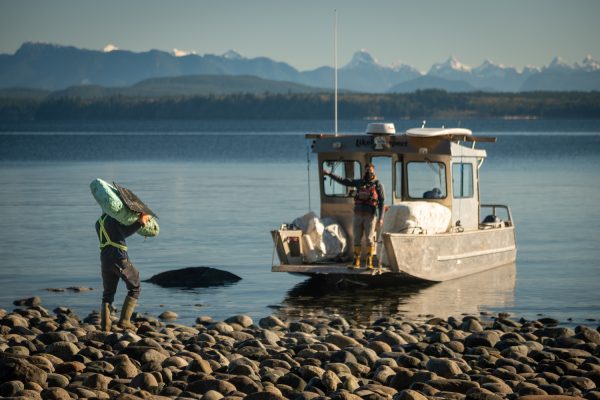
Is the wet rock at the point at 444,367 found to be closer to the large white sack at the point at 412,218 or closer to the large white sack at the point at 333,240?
the large white sack at the point at 412,218

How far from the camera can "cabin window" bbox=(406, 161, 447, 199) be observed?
66.6 ft

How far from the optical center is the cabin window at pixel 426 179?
66.6ft

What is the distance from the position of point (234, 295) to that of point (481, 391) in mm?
9913

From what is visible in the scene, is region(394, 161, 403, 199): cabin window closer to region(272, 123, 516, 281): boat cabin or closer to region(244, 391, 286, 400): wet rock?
region(272, 123, 516, 281): boat cabin

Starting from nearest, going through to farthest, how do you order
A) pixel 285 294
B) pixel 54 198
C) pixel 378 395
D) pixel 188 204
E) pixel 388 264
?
pixel 378 395, pixel 388 264, pixel 285 294, pixel 188 204, pixel 54 198

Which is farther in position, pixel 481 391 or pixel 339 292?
pixel 339 292

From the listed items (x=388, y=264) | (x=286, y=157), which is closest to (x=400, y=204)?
(x=388, y=264)

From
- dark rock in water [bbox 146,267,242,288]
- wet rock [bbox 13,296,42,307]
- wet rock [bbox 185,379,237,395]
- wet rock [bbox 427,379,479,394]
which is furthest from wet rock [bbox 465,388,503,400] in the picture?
dark rock in water [bbox 146,267,242,288]

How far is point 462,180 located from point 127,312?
8425 millimetres

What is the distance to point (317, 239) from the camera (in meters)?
19.5

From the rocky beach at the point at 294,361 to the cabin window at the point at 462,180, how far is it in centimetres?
526

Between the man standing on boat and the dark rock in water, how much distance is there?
11.5 feet

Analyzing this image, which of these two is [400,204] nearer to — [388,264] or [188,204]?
[388,264]

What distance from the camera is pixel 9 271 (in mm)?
22922
